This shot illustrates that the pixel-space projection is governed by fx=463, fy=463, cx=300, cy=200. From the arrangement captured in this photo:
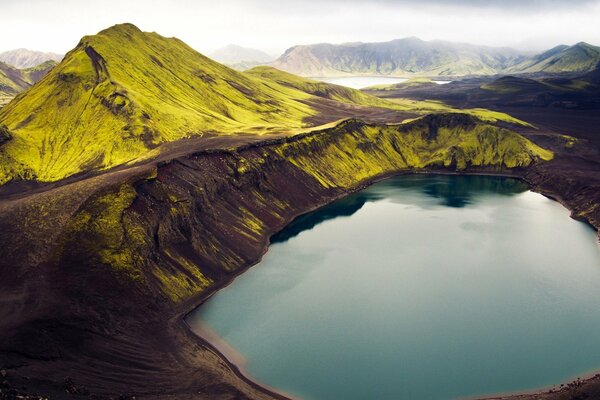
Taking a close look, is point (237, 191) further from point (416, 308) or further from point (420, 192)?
point (420, 192)

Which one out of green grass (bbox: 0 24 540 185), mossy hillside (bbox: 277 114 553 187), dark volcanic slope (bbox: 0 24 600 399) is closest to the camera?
dark volcanic slope (bbox: 0 24 600 399)

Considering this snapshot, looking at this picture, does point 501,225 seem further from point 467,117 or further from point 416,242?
point 467,117

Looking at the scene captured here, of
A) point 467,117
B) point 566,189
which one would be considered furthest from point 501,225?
point 467,117

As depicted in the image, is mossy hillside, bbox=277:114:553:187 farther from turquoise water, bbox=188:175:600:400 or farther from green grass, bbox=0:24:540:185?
turquoise water, bbox=188:175:600:400

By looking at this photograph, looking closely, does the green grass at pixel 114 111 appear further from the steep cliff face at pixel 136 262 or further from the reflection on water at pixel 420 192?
the reflection on water at pixel 420 192

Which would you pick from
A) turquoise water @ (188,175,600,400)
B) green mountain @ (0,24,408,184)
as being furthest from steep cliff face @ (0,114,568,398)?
green mountain @ (0,24,408,184)
